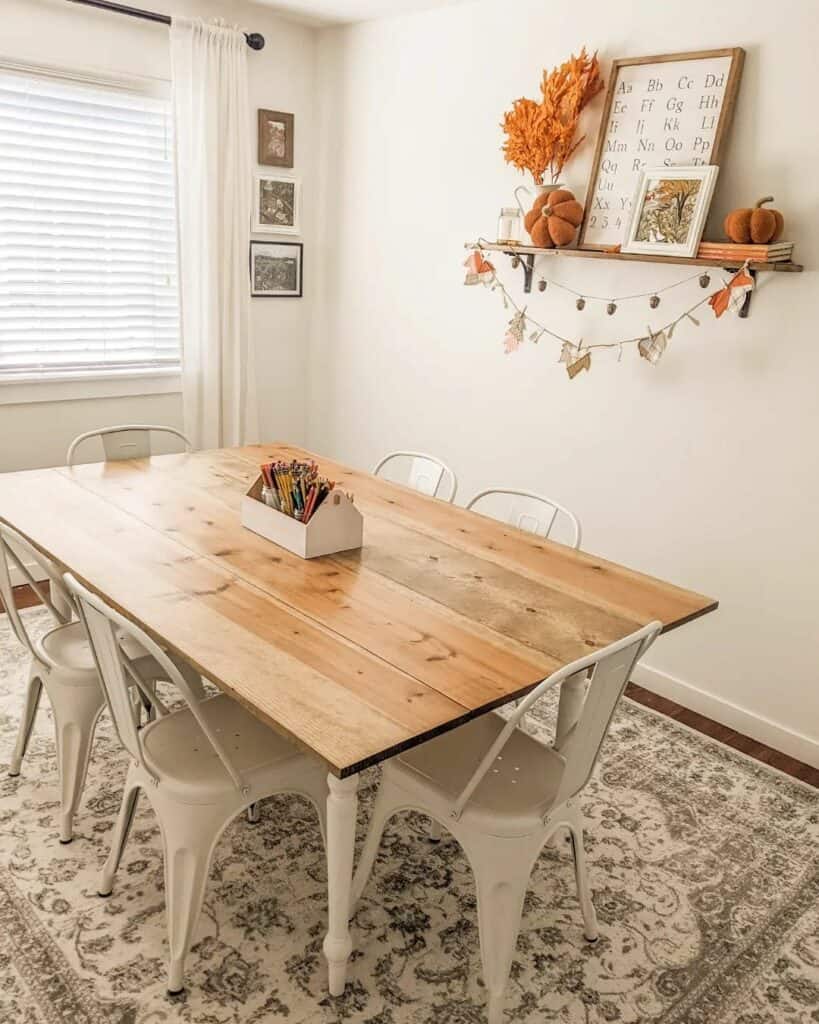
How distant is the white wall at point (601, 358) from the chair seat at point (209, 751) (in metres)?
1.76

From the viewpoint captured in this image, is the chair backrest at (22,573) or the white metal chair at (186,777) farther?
the chair backrest at (22,573)

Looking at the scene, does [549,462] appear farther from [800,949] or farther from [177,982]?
[177,982]

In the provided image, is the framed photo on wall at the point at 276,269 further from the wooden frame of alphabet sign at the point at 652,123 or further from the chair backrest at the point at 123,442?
the wooden frame of alphabet sign at the point at 652,123

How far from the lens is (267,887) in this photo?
206 centimetres

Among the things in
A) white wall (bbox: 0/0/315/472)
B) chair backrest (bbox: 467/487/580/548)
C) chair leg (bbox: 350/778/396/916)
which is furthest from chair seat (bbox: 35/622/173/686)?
white wall (bbox: 0/0/315/472)

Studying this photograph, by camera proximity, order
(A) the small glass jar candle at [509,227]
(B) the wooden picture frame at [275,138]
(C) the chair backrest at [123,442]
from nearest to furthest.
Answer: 1. (C) the chair backrest at [123,442]
2. (A) the small glass jar candle at [509,227]
3. (B) the wooden picture frame at [275,138]

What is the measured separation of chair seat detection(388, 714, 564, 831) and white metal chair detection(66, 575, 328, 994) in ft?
0.81

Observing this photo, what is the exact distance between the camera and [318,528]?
2.14m

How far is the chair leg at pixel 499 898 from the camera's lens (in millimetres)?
1679

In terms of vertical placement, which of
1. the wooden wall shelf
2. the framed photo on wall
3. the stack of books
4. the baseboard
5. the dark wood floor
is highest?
the stack of books

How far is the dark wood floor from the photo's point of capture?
275 centimetres

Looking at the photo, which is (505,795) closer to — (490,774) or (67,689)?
(490,774)

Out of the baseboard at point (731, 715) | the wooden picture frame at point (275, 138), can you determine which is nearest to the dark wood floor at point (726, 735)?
the baseboard at point (731, 715)

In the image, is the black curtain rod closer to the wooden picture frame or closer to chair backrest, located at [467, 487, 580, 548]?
the wooden picture frame
